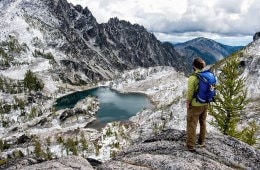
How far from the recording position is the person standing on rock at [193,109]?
62.9ft

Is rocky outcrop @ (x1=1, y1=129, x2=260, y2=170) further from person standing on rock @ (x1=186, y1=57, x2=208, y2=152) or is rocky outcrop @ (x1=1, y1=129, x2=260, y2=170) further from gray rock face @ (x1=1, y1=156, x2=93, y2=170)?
person standing on rock @ (x1=186, y1=57, x2=208, y2=152)

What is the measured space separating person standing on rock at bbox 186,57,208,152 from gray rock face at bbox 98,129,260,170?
809 millimetres

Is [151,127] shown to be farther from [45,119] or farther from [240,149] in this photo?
[240,149]

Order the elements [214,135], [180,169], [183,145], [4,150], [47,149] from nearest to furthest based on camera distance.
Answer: [180,169]
[183,145]
[214,135]
[47,149]
[4,150]

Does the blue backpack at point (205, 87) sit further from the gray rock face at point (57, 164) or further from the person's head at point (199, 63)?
the gray rock face at point (57, 164)

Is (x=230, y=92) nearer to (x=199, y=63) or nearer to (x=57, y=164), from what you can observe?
(x=199, y=63)

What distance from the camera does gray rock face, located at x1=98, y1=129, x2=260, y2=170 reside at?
1877 centimetres

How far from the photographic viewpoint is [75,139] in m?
158

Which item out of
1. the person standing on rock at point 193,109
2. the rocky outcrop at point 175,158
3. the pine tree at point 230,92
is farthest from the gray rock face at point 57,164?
the pine tree at point 230,92

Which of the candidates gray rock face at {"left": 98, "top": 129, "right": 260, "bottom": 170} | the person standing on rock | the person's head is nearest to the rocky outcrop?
gray rock face at {"left": 98, "top": 129, "right": 260, "bottom": 170}

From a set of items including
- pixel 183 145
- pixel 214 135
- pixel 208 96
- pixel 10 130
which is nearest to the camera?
pixel 208 96

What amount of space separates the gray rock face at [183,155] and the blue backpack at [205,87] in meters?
3.56

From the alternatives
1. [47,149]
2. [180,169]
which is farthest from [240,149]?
[47,149]

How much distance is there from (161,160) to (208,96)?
15.6 ft
